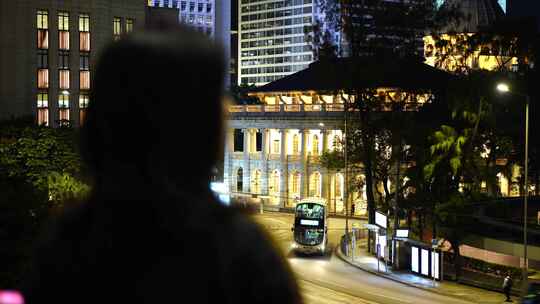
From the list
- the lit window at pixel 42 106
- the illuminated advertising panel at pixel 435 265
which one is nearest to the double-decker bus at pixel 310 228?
the illuminated advertising panel at pixel 435 265

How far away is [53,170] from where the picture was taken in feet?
183

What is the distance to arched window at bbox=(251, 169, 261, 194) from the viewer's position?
95000mm

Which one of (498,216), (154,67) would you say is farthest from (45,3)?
(154,67)

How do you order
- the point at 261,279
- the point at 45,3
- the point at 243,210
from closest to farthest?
the point at 261,279 < the point at 243,210 < the point at 45,3

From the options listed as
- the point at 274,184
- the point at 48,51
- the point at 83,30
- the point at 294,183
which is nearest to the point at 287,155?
the point at 294,183

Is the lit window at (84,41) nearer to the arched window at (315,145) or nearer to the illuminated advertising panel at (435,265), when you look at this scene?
the arched window at (315,145)

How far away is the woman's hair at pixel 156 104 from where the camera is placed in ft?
6.98

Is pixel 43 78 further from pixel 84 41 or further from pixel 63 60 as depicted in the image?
pixel 84 41

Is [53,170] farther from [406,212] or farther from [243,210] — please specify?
[243,210]

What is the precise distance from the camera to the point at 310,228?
5759 centimetres

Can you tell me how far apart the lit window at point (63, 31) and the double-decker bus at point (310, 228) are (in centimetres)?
4297

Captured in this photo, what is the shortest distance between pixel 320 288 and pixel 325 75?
1820 cm

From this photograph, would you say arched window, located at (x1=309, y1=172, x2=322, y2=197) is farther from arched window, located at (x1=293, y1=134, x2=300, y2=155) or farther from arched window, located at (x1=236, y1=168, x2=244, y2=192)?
arched window, located at (x1=236, y1=168, x2=244, y2=192)

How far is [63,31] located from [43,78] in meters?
5.68
